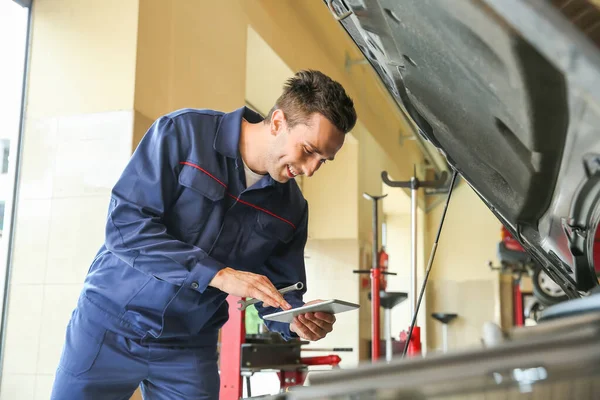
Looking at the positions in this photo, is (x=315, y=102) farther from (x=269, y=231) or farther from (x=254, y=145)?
(x=269, y=231)

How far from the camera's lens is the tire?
19.2 ft

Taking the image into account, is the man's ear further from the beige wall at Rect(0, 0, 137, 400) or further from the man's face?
the beige wall at Rect(0, 0, 137, 400)

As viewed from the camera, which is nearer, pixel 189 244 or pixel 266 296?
pixel 266 296

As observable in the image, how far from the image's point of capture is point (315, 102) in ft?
5.98

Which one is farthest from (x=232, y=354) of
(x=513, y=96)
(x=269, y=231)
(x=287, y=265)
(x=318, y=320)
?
(x=513, y=96)

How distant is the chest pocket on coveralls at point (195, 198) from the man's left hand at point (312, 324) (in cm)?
37

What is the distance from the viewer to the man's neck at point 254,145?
75.9 inches

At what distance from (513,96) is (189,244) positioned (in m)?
1.13

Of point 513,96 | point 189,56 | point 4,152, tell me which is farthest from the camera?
point 189,56

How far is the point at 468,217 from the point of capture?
460 inches

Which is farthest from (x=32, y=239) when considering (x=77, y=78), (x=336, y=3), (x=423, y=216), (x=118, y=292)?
(x=423, y=216)

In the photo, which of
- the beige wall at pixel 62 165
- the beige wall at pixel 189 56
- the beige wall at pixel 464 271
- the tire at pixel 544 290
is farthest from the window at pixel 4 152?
the beige wall at pixel 464 271

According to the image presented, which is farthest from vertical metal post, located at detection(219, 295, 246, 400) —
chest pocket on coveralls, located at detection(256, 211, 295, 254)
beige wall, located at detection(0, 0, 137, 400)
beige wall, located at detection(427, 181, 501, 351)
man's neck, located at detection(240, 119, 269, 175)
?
beige wall, located at detection(427, 181, 501, 351)

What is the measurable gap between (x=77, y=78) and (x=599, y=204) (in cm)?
301
